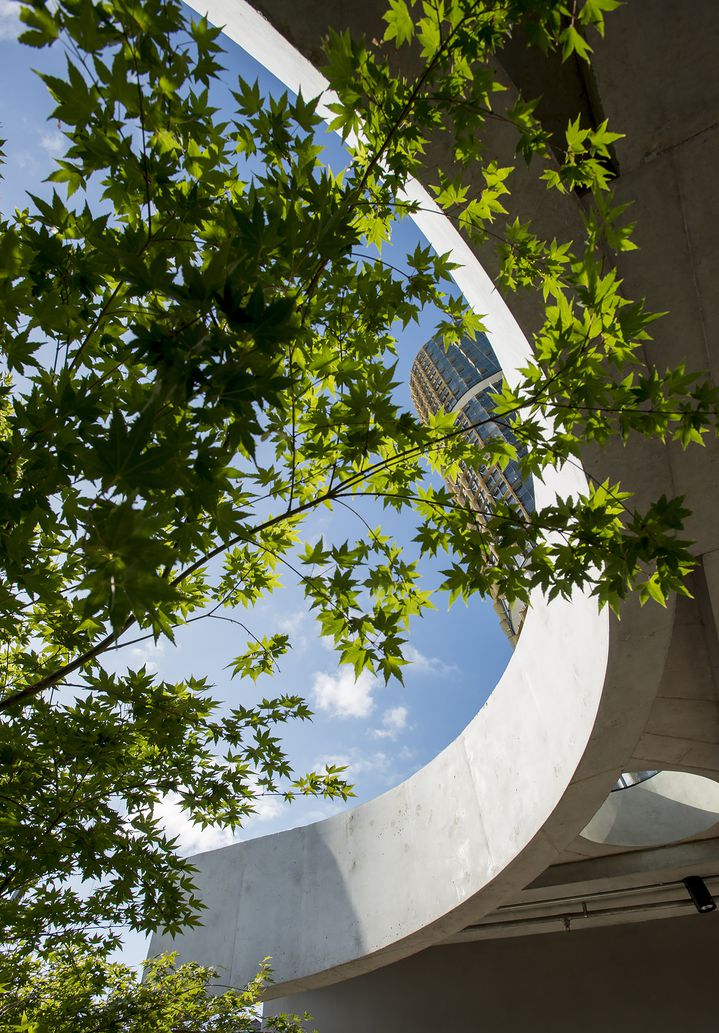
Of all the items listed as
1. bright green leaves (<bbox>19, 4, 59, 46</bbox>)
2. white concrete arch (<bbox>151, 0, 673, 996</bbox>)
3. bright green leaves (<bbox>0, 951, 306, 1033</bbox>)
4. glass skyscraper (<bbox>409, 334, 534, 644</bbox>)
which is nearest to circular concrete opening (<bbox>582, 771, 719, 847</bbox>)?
white concrete arch (<bbox>151, 0, 673, 996</bbox>)

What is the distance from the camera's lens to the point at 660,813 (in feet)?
24.2

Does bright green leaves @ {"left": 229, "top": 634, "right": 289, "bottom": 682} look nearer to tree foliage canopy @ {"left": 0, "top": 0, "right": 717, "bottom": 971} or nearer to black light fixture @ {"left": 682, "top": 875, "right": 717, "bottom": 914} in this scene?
tree foliage canopy @ {"left": 0, "top": 0, "right": 717, "bottom": 971}

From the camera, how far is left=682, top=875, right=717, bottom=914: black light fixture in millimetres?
7477

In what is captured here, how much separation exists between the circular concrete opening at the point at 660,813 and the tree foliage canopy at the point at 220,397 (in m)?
5.76

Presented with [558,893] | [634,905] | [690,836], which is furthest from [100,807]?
[634,905]

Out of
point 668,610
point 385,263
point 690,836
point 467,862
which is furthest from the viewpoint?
point 690,836

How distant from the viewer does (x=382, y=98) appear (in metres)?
1.96

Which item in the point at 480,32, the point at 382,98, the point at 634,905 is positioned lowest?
the point at 634,905

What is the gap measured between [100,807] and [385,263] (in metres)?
2.52

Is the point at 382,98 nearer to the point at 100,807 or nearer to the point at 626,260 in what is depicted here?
the point at 626,260

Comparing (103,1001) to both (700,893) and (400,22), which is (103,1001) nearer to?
(400,22)

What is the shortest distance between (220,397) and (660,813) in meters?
7.97

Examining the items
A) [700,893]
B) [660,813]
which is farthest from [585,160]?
[700,893]

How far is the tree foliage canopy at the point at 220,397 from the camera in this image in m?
1.34
